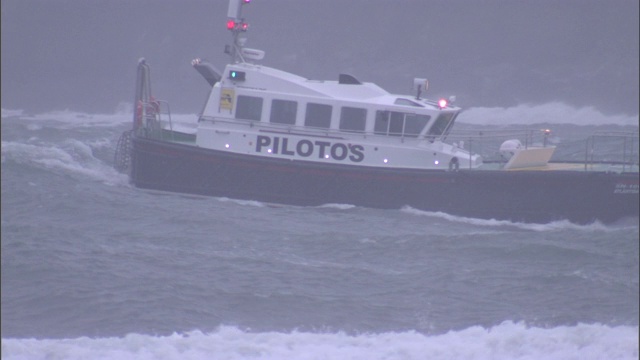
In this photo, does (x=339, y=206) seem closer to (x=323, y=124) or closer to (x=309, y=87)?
(x=323, y=124)

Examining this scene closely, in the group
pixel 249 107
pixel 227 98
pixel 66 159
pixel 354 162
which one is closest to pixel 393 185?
pixel 354 162

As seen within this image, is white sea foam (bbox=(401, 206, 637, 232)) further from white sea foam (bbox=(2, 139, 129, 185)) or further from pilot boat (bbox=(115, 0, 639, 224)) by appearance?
white sea foam (bbox=(2, 139, 129, 185))

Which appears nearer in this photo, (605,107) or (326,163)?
(326,163)

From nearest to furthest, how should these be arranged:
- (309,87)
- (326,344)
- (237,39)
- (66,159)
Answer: (326,344) → (309,87) → (237,39) → (66,159)

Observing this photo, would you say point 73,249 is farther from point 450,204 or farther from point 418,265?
point 450,204

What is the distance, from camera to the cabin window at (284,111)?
40.2 ft

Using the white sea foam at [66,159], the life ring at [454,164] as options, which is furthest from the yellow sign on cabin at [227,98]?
the life ring at [454,164]

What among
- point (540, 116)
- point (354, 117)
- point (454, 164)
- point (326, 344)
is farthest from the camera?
point (540, 116)

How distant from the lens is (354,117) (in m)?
12.2

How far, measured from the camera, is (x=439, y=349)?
23.3 feet

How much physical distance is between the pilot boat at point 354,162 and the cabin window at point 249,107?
0.04 feet

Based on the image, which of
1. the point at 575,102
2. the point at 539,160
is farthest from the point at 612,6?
the point at 539,160

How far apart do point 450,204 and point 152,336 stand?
5.43 meters

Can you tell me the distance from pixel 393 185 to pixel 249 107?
6.44 ft
